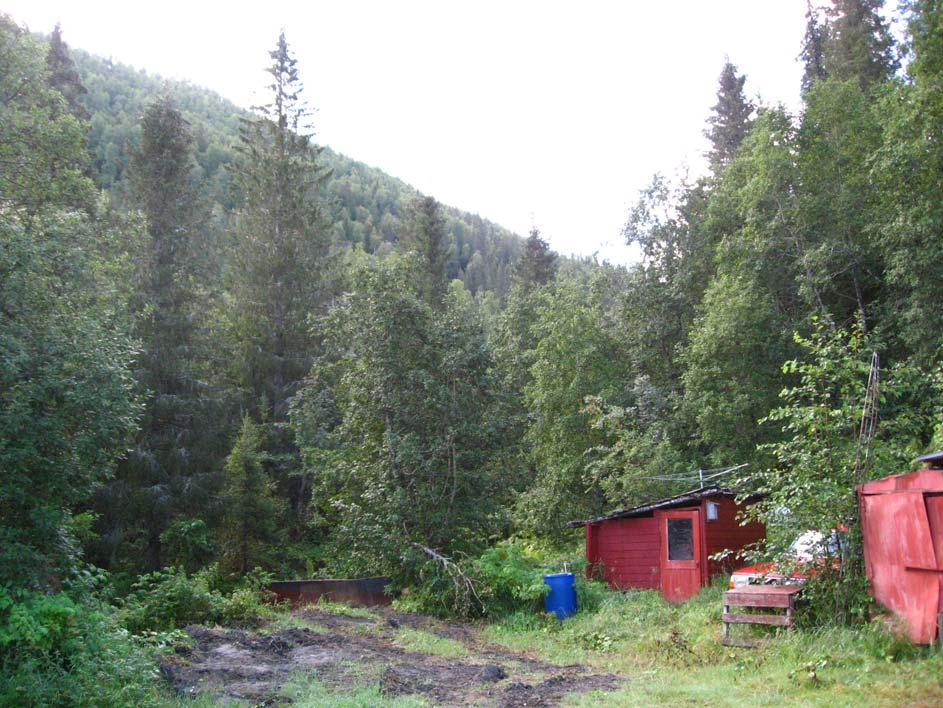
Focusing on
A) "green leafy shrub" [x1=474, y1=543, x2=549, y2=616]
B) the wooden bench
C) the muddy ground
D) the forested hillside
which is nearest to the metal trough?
"green leafy shrub" [x1=474, y1=543, x2=549, y2=616]

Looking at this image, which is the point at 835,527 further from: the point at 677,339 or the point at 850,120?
the point at 677,339

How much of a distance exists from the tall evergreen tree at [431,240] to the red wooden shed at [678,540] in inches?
737

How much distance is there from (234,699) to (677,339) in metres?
21.5

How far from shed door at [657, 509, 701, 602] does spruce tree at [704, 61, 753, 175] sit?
738 inches

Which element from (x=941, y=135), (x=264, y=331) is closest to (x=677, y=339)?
(x=941, y=135)

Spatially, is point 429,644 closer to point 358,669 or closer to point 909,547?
point 358,669

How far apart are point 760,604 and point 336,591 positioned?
10352mm

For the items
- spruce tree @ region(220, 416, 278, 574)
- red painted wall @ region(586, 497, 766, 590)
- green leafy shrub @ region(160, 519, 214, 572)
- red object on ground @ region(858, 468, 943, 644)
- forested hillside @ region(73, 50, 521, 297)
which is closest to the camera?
red object on ground @ region(858, 468, 943, 644)

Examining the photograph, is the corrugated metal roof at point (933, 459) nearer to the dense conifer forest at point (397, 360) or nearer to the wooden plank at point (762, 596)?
the dense conifer forest at point (397, 360)

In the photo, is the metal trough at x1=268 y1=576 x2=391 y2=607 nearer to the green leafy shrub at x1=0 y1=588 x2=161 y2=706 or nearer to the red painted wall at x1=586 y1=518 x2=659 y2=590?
the red painted wall at x1=586 y1=518 x2=659 y2=590

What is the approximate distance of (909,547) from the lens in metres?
7.78

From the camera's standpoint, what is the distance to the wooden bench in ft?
30.4

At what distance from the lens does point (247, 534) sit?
21.5 meters

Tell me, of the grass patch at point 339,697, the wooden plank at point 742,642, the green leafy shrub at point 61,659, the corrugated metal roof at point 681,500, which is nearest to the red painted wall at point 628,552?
A: the corrugated metal roof at point 681,500
